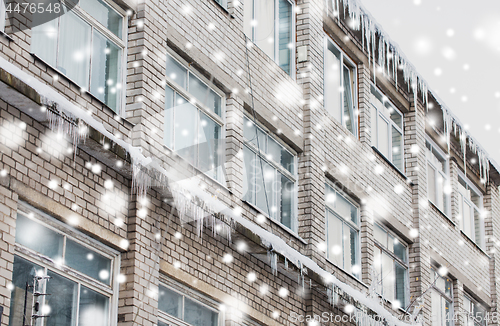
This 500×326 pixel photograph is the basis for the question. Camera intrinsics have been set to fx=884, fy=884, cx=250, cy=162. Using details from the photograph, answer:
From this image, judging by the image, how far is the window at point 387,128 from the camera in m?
18.6

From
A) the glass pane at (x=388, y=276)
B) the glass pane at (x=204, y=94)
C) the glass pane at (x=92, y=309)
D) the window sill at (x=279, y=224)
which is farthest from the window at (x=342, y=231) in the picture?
the glass pane at (x=92, y=309)

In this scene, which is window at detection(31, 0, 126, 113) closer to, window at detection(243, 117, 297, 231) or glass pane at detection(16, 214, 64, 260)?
glass pane at detection(16, 214, 64, 260)

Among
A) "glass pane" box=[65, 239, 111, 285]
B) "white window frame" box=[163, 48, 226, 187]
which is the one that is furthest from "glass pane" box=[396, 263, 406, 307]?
"glass pane" box=[65, 239, 111, 285]

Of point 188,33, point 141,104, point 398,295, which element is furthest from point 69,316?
point 398,295

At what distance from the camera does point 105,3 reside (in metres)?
10.7

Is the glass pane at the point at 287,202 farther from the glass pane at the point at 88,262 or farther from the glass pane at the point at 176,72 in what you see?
the glass pane at the point at 88,262

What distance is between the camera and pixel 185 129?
39.0 feet

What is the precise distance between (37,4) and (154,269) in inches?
127

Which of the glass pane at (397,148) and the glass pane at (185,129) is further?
the glass pane at (397,148)

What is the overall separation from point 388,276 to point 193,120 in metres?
7.28

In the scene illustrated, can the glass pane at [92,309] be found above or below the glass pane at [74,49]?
below

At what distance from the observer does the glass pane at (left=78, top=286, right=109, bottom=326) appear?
9180 mm

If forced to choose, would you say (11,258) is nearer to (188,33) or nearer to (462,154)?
(188,33)

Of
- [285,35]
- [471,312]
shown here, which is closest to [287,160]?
[285,35]
